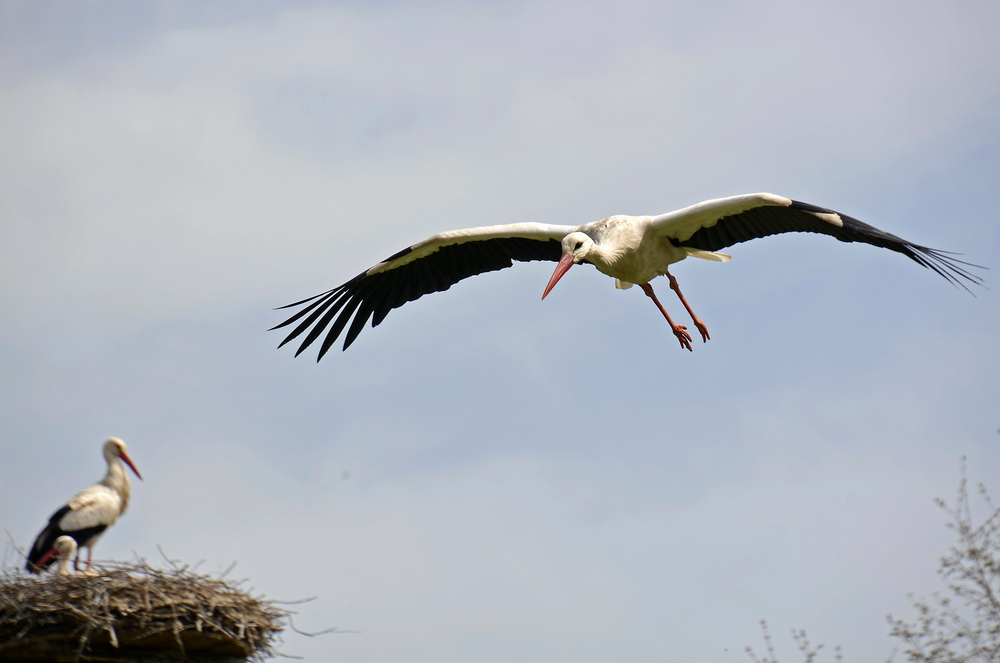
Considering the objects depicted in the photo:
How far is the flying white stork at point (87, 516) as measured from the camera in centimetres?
898

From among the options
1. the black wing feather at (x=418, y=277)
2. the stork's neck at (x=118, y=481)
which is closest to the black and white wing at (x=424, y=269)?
the black wing feather at (x=418, y=277)

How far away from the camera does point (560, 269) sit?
8.20m

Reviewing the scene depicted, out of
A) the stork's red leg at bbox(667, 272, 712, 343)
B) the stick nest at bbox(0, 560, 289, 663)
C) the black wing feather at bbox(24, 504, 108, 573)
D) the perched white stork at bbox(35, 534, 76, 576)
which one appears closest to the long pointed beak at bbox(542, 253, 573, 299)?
the stork's red leg at bbox(667, 272, 712, 343)

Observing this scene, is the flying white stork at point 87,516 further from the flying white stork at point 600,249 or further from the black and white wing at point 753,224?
the black and white wing at point 753,224

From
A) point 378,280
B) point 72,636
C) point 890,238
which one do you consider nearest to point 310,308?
point 378,280

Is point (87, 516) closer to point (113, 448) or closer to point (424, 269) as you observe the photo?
point (113, 448)

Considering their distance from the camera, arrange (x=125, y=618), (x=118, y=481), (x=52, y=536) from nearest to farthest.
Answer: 1. (x=125, y=618)
2. (x=52, y=536)
3. (x=118, y=481)

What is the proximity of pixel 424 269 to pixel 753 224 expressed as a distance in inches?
123

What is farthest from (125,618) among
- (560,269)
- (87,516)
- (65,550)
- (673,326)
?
(673,326)

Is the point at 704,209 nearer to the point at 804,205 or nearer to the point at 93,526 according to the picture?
the point at 804,205

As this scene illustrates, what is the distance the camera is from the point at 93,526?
362 inches

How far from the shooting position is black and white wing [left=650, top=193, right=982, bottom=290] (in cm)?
730

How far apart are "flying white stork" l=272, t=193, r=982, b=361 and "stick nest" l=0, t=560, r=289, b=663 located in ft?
9.91

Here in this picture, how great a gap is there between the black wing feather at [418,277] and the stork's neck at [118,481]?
7.77 feet
